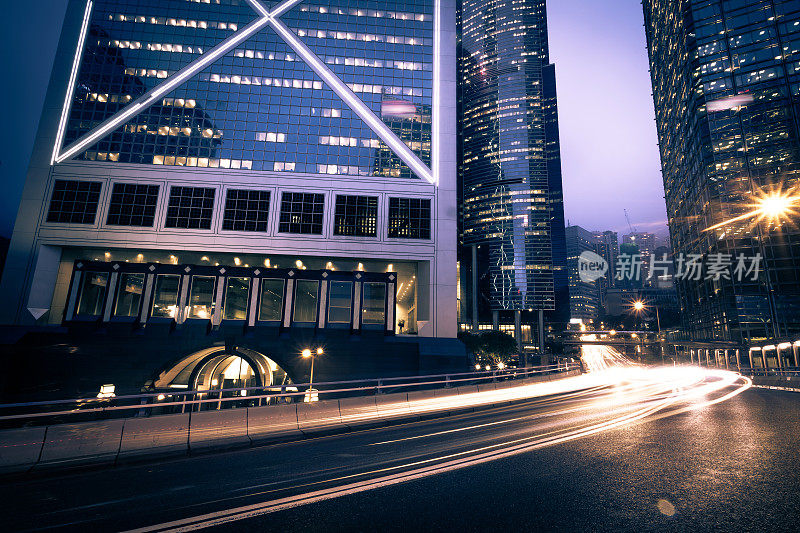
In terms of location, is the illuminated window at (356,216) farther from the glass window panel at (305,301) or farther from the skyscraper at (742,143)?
the skyscraper at (742,143)

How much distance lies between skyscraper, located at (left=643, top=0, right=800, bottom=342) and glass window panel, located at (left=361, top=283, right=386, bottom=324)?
198ft

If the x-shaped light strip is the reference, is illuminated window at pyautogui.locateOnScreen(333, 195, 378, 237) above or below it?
below

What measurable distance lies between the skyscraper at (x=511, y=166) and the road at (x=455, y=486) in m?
137

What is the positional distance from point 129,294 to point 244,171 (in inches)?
733

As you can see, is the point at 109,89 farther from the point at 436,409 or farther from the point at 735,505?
the point at 735,505

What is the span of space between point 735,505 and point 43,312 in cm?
5665

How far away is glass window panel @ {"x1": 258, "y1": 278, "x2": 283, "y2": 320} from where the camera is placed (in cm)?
3841

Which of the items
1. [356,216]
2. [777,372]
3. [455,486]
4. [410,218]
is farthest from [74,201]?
[777,372]

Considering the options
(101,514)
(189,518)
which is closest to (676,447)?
(189,518)

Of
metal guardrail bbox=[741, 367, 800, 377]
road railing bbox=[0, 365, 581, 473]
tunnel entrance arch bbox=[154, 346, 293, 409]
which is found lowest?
tunnel entrance arch bbox=[154, 346, 293, 409]

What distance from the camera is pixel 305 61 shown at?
45344 millimetres

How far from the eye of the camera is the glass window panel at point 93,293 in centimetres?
Result: 3800

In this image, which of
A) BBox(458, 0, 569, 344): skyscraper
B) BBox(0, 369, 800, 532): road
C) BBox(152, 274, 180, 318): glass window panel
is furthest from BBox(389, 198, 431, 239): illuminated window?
BBox(458, 0, 569, 344): skyscraper

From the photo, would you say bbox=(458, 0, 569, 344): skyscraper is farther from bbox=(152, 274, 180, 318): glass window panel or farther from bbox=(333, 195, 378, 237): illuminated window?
bbox=(152, 274, 180, 318): glass window panel
